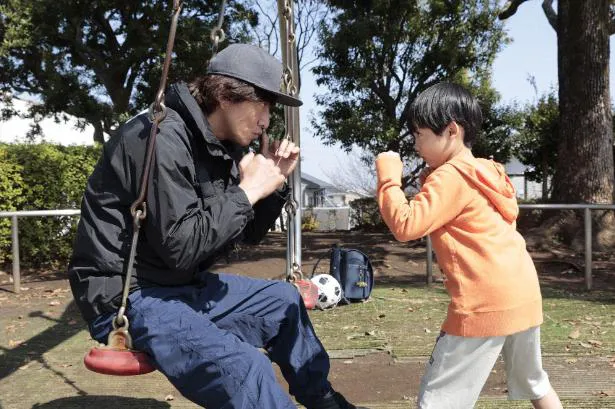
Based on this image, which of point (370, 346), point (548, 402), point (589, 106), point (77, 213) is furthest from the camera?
point (589, 106)

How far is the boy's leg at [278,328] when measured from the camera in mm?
2633

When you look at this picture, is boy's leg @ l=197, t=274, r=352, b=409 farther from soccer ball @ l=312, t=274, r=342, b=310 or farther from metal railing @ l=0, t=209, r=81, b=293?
metal railing @ l=0, t=209, r=81, b=293

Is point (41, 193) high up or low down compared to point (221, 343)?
up

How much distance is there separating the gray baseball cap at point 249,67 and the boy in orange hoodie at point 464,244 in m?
0.49

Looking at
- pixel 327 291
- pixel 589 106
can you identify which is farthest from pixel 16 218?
pixel 589 106

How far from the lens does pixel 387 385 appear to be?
389cm

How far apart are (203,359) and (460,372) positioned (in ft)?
2.91

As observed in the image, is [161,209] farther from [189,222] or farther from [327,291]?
[327,291]

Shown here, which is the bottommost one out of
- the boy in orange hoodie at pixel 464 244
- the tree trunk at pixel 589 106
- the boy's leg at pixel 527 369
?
the boy's leg at pixel 527 369

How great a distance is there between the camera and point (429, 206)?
2270 millimetres

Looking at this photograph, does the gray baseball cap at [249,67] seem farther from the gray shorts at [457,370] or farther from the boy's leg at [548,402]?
the boy's leg at [548,402]

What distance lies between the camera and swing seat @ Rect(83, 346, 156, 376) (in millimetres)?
2100

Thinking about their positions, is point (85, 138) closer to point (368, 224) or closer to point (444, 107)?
point (368, 224)

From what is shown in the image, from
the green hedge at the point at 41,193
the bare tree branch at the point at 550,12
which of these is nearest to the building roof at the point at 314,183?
the bare tree branch at the point at 550,12
